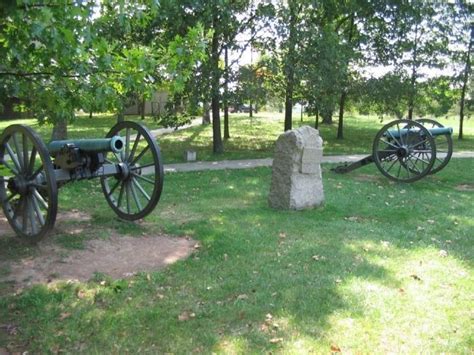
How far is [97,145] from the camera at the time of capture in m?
5.80

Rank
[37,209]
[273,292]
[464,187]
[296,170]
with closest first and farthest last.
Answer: [273,292] → [37,209] → [296,170] → [464,187]

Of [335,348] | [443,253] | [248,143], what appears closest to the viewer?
[335,348]

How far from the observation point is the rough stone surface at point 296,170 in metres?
7.81

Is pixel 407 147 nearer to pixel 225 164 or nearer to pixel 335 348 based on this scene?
pixel 225 164

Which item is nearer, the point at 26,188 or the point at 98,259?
the point at 98,259

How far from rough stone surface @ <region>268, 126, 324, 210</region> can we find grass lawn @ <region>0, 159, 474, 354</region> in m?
0.29

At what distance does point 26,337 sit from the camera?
3771mm

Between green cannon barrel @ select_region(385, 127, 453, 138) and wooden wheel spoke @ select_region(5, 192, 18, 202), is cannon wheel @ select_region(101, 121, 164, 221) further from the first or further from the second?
green cannon barrel @ select_region(385, 127, 453, 138)

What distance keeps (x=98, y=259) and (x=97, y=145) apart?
1.25 metres

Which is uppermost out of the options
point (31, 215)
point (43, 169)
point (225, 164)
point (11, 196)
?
point (43, 169)

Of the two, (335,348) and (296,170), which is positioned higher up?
(296,170)

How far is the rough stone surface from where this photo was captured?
7.81 meters

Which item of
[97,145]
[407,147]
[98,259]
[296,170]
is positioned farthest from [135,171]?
[407,147]

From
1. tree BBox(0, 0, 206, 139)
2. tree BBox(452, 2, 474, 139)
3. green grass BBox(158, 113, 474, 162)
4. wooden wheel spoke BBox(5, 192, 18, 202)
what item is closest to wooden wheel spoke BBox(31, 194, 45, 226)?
wooden wheel spoke BBox(5, 192, 18, 202)
